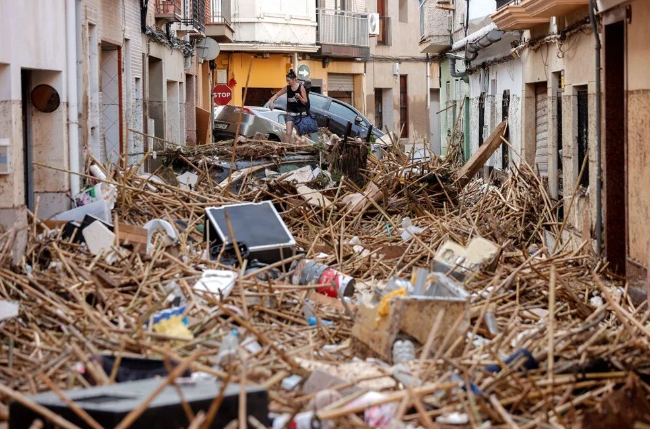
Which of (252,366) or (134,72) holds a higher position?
(134,72)

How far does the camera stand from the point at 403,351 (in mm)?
7285

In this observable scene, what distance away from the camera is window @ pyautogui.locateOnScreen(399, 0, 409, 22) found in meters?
45.5

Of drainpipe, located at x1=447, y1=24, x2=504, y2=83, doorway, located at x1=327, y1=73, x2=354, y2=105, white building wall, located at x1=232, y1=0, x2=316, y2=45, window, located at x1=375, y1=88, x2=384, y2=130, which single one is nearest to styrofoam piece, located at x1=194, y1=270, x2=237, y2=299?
drainpipe, located at x1=447, y1=24, x2=504, y2=83

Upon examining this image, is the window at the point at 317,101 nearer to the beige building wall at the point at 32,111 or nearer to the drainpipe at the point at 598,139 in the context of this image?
the beige building wall at the point at 32,111

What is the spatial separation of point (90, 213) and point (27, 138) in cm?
115

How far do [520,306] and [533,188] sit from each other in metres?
6.20

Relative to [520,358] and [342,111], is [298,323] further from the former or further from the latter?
[342,111]

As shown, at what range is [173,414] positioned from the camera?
17.6 ft

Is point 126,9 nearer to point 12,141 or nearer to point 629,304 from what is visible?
point 12,141

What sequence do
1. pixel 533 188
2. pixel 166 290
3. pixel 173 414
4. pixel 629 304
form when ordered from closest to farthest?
1. pixel 173 414
2. pixel 166 290
3. pixel 629 304
4. pixel 533 188

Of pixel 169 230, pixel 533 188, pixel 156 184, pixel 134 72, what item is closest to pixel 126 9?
pixel 134 72

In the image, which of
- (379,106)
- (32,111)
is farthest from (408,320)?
(379,106)

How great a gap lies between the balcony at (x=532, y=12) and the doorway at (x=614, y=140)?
3.26ft

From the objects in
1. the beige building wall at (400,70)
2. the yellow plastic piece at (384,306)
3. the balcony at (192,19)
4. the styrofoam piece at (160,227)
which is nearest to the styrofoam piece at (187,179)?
the styrofoam piece at (160,227)
